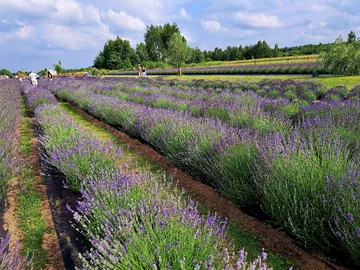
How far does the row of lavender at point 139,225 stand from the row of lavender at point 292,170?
567mm

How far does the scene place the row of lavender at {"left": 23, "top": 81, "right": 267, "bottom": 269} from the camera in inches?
72.1

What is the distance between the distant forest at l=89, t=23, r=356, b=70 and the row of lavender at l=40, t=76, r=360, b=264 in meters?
64.4

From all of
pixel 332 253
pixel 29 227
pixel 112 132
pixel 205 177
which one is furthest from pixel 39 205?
pixel 112 132

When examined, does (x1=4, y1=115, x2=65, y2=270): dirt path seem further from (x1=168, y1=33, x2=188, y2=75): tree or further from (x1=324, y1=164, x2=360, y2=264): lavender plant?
(x1=168, y1=33, x2=188, y2=75): tree

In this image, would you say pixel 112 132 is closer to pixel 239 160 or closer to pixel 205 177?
pixel 205 177

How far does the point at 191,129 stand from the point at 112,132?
3.79m

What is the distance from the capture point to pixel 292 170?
279cm

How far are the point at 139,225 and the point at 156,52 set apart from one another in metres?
83.9

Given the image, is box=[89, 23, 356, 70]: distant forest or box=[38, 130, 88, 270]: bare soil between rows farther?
box=[89, 23, 356, 70]: distant forest

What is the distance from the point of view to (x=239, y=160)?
3369mm

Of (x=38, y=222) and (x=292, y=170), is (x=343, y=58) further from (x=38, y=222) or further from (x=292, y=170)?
(x=38, y=222)

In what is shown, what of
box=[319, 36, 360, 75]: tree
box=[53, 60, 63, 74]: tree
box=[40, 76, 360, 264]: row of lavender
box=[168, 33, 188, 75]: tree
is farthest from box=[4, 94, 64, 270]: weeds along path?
box=[53, 60, 63, 74]: tree

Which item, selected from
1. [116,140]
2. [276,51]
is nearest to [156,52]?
[276,51]

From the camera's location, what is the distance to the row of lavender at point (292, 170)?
2.38 m
